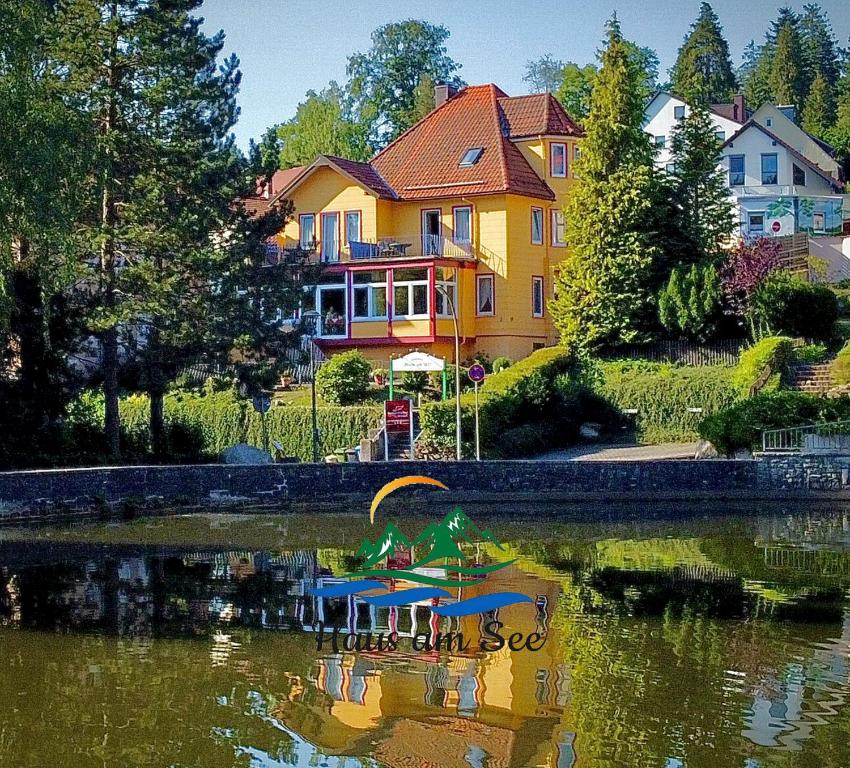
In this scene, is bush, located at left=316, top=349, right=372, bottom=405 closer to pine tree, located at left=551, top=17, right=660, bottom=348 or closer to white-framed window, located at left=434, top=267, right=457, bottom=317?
white-framed window, located at left=434, top=267, right=457, bottom=317

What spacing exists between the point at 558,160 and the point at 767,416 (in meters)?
20.9

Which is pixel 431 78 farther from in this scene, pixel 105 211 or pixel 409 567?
pixel 409 567

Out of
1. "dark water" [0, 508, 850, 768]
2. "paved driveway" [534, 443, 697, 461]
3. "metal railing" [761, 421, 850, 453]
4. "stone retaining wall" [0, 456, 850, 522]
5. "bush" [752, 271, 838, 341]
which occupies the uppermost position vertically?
"bush" [752, 271, 838, 341]

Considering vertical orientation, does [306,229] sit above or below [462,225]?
above

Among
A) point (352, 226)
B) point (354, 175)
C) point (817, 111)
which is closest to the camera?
point (354, 175)

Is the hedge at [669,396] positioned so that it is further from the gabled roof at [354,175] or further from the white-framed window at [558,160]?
the gabled roof at [354,175]

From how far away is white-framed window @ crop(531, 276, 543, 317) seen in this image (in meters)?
51.2

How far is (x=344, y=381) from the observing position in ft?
140

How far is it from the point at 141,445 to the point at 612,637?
73.3 feet

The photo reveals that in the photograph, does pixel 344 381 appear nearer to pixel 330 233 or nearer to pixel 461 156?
pixel 330 233

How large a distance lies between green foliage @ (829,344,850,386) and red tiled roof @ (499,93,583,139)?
17.1 meters

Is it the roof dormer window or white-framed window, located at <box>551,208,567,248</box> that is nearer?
the roof dormer window

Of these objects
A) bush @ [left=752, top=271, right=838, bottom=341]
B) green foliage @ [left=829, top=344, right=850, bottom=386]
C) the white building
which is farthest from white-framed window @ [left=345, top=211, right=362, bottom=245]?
the white building

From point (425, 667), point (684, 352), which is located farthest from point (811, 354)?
point (425, 667)
